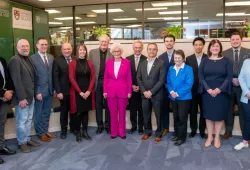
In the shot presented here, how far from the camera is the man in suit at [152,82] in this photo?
4.17 metres

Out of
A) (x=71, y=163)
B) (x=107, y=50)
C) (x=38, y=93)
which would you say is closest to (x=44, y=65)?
(x=38, y=93)

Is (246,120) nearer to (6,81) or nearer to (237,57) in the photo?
(237,57)

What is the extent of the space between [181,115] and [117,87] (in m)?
1.09

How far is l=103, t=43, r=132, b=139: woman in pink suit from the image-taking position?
4270 millimetres

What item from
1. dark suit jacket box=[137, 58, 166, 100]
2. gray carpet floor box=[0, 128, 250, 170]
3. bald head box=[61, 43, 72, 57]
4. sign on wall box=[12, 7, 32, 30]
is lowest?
gray carpet floor box=[0, 128, 250, 170]

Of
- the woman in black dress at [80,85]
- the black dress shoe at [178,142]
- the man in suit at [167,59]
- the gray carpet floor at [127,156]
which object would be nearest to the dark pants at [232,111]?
the gray carpet floor at [127,156]

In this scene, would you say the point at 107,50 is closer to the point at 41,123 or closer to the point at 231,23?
the point at 41,123

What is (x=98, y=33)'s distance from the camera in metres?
5.71

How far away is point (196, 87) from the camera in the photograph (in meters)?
4.21

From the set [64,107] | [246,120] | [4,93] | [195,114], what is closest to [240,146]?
[246,120]

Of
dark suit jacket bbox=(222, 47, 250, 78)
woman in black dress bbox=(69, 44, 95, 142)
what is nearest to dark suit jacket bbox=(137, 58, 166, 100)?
woman in black dress bbox=(69, 44, 95, 142)

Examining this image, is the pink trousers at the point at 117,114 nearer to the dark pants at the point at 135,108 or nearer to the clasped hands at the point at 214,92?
the dark pants at the point at 135,108

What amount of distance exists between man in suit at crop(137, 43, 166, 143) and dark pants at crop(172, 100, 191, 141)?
0.27 meters

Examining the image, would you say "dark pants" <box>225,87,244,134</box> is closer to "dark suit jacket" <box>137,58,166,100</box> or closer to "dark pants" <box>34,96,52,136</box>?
"dark suit jacket" <box>137,58,166,100</box>
